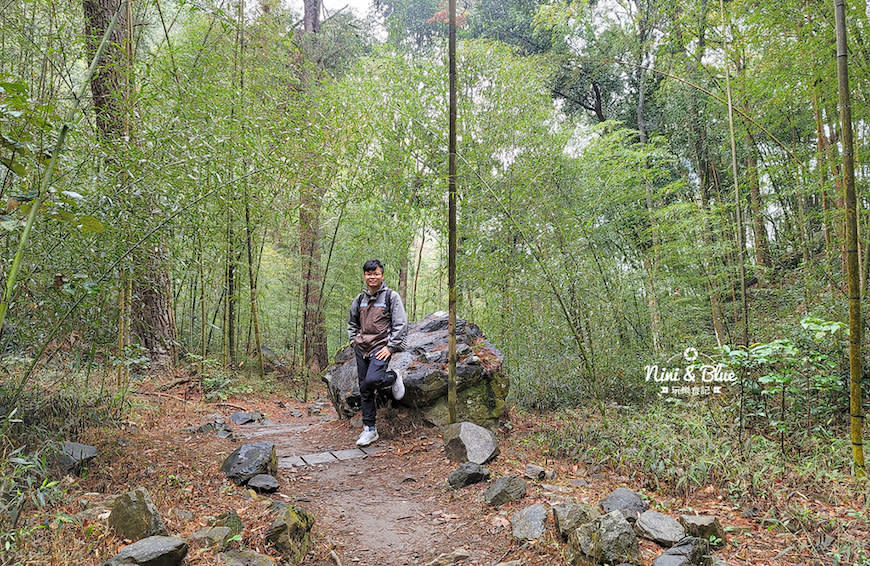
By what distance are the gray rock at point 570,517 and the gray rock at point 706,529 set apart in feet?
1.31

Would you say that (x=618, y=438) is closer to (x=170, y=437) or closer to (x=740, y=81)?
(x=170, y=437)

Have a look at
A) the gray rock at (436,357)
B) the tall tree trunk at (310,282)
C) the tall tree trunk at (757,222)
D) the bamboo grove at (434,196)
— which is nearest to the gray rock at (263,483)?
the bamboo grove at (434,196)

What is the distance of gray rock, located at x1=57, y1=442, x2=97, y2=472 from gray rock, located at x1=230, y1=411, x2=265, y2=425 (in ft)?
8.24

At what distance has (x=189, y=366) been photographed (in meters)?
6.38

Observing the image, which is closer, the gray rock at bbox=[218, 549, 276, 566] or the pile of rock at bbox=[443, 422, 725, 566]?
the gray rock at bbox=[218, 549, 276, 566]

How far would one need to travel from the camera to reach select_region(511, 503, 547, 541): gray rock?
2347 millimetres

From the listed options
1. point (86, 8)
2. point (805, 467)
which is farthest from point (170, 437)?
point (805, 467)

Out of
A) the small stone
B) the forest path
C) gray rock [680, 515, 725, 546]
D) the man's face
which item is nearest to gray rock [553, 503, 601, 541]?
the forest path

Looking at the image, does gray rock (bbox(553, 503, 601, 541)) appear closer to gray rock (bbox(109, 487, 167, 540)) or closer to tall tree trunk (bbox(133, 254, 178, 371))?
gray rock (bbox(109, 487, 167, 540))

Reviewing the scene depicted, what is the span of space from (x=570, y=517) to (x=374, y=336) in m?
2.16

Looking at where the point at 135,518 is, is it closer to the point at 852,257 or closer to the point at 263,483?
the point at 263,483

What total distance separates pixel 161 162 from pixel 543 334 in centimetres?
365

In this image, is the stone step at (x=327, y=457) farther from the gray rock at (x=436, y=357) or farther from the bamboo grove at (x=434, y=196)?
the bamboo grove at (x=434, y=196)

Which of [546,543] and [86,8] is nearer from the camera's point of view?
[546,543]
